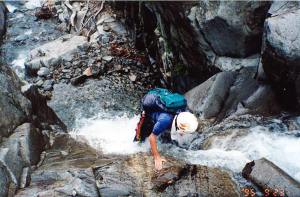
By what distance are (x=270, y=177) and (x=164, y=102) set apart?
7.55 ft

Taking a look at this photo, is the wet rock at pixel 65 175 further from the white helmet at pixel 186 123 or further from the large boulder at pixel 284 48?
the large boulder at pixel 284 48

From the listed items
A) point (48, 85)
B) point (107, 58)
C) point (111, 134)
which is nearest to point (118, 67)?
point (107, 58)

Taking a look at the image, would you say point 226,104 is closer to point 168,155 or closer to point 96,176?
point 168,155

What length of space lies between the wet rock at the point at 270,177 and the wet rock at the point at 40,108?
5556 mm

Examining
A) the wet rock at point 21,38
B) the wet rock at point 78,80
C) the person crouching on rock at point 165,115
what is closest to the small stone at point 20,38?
the wet rock at point 21,38

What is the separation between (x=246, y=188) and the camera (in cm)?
733

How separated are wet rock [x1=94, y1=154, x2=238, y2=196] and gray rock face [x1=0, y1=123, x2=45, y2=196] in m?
1.50

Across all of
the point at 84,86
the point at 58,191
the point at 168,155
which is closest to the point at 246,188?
the point at 168,155

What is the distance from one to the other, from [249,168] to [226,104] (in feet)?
8.18

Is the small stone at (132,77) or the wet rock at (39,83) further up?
the small stone at (132,77)

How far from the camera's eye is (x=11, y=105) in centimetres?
955

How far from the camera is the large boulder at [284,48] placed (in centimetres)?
841

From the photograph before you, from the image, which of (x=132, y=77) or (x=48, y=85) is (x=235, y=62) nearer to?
(x=132, y=77)

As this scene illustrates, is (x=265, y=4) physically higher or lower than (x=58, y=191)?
higher
